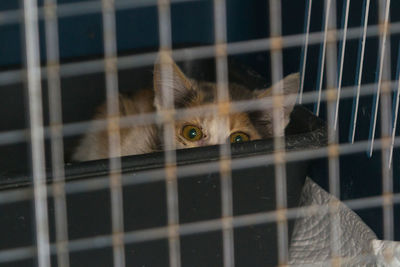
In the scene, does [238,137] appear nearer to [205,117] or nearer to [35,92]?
[205,117]

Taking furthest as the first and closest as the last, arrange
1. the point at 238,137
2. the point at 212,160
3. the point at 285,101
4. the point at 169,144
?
the point at 238,137, the point at 285,101, the point at 212,160, the point at 169,144

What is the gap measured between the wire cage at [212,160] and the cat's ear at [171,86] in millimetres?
12

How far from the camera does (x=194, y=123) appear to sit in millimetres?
2006

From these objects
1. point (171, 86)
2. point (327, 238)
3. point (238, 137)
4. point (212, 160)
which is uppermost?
point (171, 86)

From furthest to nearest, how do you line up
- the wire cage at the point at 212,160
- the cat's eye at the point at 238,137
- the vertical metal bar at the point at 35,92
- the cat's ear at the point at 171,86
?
the cat's eye at the point at 238,137, the cat's ear at the point at 171,86, the wire cage at the point at 212,160, the vertical metal bar at the point at 35,92

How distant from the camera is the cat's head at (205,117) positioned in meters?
1.97

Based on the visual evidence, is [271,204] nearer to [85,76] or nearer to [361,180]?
[361,180]

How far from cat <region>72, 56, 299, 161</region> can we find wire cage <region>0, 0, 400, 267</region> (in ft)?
0.11

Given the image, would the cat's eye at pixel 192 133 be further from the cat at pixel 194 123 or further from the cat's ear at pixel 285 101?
the cat's ear at pixel 285 101

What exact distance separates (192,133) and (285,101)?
286 mm

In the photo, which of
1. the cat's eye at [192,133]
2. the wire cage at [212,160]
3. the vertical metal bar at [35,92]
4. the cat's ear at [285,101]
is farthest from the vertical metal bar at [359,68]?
the vertical metal bar at [35,92]

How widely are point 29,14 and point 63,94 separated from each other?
1.48 meters

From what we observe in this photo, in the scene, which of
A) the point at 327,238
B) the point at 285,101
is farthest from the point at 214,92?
the point at 327,238

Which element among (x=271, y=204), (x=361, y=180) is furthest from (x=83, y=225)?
(x=361, y=180)
